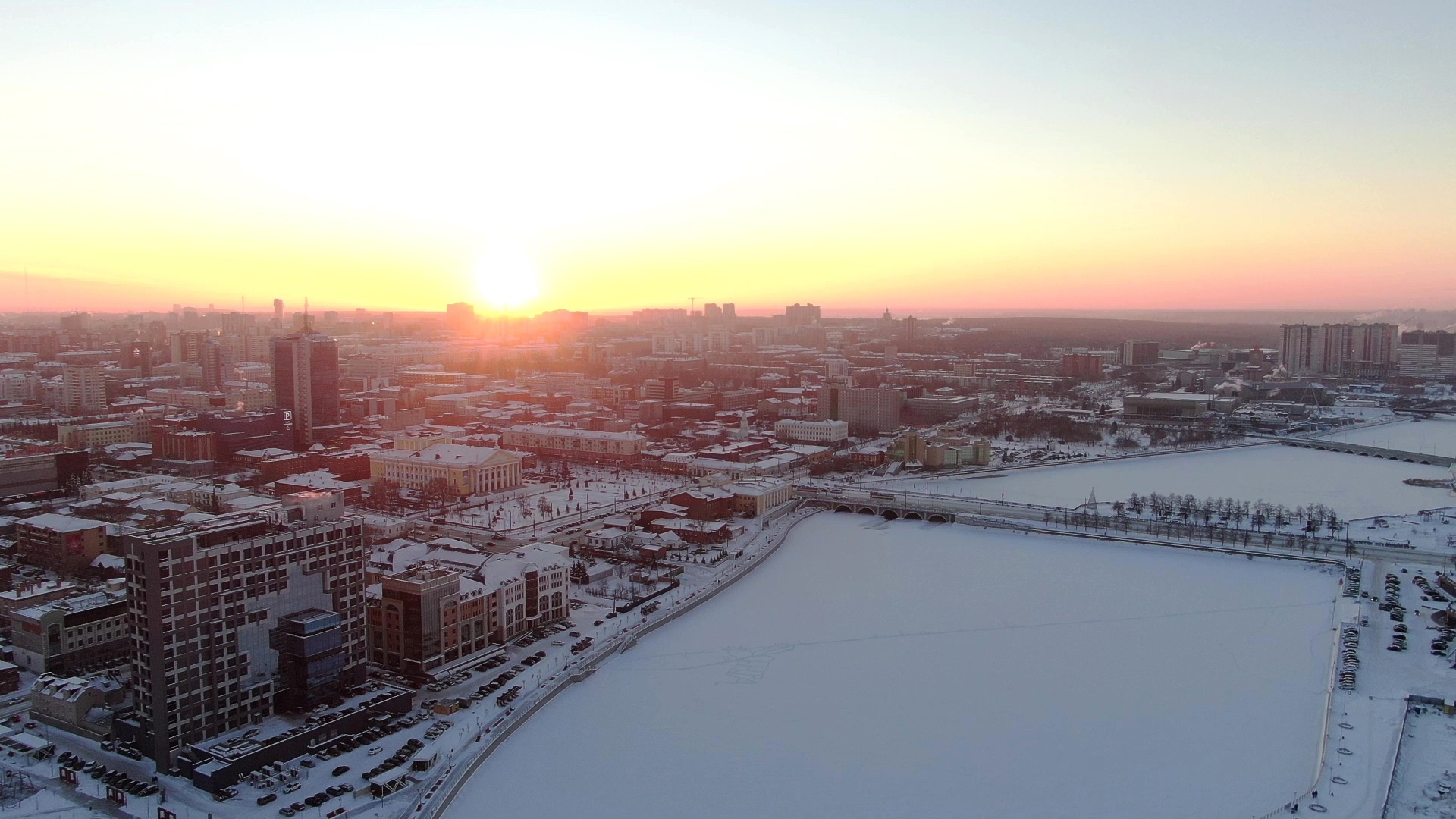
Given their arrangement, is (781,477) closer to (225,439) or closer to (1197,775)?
(225,439)

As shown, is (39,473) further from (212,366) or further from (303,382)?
(212,366)

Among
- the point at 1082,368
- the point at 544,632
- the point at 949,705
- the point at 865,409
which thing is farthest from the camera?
the point at 1082,368

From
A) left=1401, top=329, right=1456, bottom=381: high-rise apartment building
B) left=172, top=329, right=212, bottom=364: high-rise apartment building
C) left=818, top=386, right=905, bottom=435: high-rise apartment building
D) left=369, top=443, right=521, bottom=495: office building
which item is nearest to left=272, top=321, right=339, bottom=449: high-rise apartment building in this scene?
left=369, top=443, right=521, bottom=495: office building

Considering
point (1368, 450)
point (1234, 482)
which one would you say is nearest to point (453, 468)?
point (1234, 482)

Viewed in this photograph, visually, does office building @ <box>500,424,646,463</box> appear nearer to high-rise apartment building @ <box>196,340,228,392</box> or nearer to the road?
the road

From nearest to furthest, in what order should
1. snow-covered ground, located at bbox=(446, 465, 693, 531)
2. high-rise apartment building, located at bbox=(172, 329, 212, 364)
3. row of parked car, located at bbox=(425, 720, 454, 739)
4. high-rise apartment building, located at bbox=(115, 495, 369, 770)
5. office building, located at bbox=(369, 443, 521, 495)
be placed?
high-rise apartment building, located at bbox=(115, 495, 369, 770) < row of parked car, located at bbox=(425, 720, 454, 739) < snow-covered ground, located at bbox=(446, 465, 693, 531) < office building, located at bbox=(369, 443, 521, 495) < high-rise apartment building, located at bbox=(172, 329, 212, 364)

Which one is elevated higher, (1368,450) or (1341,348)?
(1341,348)
